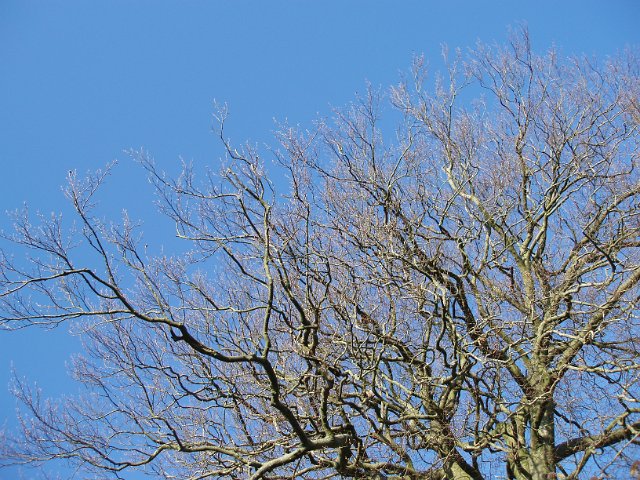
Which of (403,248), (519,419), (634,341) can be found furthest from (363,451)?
(634,341)

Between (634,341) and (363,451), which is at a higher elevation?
(634,341)

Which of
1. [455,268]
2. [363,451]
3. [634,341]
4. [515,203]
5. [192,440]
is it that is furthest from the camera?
[515,203]

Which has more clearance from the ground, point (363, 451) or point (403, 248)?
point (403, 248)

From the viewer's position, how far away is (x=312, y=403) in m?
7.09

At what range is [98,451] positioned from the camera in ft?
22.0

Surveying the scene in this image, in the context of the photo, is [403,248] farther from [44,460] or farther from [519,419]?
[44,460]

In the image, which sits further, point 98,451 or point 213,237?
point 213,237

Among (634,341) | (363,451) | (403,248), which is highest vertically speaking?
(403,248)

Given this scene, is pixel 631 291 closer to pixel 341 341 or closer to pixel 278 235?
pixel 341 341

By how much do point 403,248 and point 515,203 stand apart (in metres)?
2.15

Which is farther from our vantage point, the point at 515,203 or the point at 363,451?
the point at 515,203

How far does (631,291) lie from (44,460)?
6618 millimetres

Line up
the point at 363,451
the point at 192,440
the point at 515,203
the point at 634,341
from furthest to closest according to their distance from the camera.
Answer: the point at 515,203 < the point at 192,440 < the point at 634,341 < the point at 363,451

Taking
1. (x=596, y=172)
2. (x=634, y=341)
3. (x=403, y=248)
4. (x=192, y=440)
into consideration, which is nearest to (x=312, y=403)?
(x=192, y=440)
